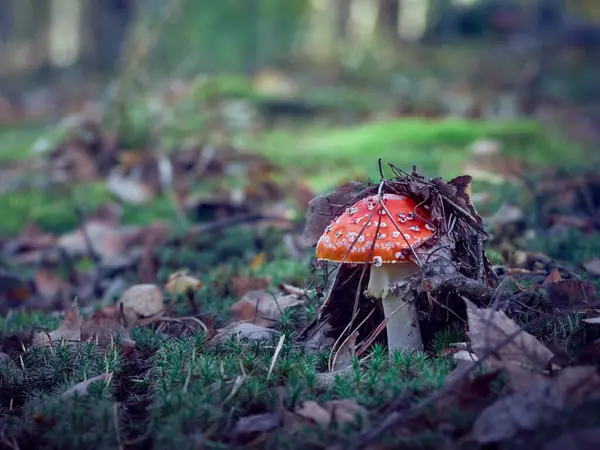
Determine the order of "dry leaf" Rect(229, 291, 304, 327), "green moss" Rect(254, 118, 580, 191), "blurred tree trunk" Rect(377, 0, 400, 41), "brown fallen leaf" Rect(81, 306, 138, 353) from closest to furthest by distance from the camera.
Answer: "brown fallen leaf" Rect(81, 306, 138, 353) → "dry leaf" Rect(229, 291, 304, 327) → "green moss" Rect(254, 118, 580, 191) → "blurred tree trunk" Rect(377, 0, 400, 41)

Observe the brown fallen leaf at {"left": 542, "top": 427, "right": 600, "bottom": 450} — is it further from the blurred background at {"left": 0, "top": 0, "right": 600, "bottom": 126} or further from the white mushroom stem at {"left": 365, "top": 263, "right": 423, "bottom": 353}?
the blurred background at {"left": 0, "top": 0, "right": 600, "bottom": 126}

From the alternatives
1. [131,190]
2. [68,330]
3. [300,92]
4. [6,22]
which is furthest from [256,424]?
[6,22]

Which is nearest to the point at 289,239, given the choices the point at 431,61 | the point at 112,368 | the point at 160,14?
the point at 112,368

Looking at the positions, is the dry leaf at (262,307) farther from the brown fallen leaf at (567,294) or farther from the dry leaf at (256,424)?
the brown fallen leaf at (567,294)

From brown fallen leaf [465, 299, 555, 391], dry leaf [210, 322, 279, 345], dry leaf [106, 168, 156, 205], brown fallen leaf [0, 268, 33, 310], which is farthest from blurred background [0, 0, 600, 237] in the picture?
brown fallen leaf [465, 299, 555, 391]

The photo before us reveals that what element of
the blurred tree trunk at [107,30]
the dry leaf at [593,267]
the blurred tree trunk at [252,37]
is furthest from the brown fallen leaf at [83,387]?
the blurred tree trunk at [107,30]

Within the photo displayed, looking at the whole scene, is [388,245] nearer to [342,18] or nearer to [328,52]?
[328,52]
